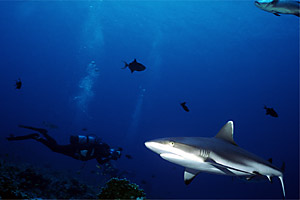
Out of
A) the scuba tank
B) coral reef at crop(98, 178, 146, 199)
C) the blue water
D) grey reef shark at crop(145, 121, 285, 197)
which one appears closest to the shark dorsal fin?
grey reef shark at crop(145, 121, 285, 197)

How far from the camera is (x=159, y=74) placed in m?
71.2

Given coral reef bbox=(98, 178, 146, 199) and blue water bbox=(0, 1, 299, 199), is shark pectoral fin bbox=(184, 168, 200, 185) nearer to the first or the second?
coral reef bbox=(98, 178, 146, 199)

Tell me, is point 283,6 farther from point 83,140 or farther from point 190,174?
point 83,140

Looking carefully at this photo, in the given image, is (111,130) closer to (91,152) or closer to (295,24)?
(295,24)

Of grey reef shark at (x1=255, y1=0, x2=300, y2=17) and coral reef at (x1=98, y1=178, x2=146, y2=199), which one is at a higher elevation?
grey reef shark at (x1=255, y1=0, x2=300, y2=17)

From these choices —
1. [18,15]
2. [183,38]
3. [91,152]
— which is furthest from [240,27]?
[18,15]

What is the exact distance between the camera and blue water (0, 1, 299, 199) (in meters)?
37.0

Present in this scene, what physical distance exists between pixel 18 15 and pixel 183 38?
4576cm

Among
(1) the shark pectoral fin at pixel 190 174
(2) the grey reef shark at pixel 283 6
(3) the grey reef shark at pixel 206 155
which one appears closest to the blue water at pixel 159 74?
(1) the shark pectoral fin at pixel 190 174

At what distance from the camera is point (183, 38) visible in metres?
44.2

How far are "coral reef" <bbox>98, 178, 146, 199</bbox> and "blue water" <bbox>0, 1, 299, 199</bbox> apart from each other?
13303 millimetres

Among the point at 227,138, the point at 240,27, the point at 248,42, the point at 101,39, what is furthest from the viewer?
the point at 101,39

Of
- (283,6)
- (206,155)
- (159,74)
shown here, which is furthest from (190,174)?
(159,74)

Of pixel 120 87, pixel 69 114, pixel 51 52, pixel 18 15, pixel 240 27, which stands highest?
pixel 18 15
